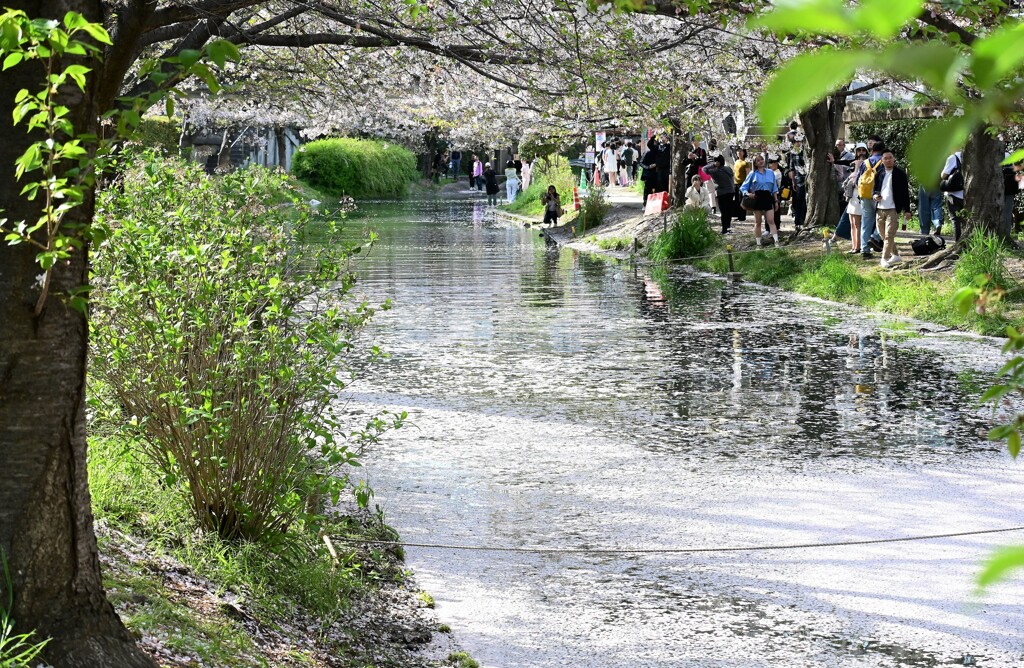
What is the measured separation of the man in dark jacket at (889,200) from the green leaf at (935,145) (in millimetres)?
18782

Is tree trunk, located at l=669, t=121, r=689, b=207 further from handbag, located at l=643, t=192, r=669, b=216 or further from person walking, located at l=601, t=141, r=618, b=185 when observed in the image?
person walking, located at l=601, t=141, r=618, b=185

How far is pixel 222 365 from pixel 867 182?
49.2 ft

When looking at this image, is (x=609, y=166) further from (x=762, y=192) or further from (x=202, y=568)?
(x=202, y=568)

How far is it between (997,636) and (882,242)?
49.1 ft

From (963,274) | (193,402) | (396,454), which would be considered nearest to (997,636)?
(193,402)

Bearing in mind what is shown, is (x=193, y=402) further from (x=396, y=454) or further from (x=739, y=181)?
(x=739, y=181)

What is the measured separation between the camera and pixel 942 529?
24.6ft

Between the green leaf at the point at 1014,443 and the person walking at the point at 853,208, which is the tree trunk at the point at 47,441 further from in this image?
the person walking at the point at 853,208

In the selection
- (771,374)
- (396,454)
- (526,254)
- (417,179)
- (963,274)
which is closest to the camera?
(396,454)

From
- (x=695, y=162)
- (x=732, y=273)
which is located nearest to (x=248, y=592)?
(x=732, y=273)

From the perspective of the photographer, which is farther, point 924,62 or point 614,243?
point 614,243

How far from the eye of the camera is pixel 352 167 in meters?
58.9

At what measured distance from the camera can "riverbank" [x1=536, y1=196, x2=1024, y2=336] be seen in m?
16.0

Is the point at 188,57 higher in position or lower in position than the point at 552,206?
higher
